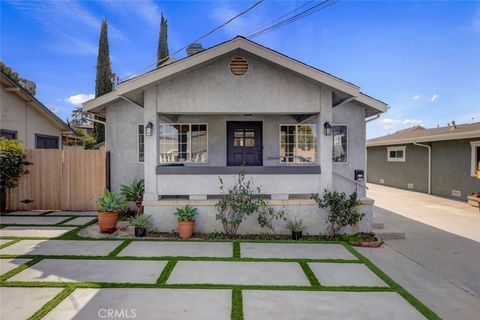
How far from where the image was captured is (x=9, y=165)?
27.7 feet

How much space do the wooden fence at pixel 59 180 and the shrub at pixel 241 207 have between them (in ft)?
15.9

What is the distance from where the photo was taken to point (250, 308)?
362 cm

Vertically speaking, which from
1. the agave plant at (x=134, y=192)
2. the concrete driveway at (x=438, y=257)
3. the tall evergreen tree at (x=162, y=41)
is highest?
the tall evergreen tree at (x=162, y=41)

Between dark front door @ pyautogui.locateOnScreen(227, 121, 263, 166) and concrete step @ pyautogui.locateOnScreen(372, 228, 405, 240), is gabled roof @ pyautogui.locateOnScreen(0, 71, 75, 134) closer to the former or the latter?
dark front door @ pyautogui.locateOnScreen(227, 121, 263, 166)

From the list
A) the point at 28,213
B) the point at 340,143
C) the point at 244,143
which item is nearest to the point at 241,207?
Answer: the point at 244,143

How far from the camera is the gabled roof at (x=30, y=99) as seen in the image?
11.0 metres

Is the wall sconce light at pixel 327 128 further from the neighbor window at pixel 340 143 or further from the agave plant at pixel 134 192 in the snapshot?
the agave plant at pixel 134 192

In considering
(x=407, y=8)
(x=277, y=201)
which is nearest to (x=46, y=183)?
(x=277, y=201)

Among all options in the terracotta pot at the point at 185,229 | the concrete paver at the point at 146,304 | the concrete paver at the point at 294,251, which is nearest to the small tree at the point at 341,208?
the concrete paver at the point at 294,251

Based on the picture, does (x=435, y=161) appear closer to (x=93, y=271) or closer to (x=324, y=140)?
(x=324, y=140)

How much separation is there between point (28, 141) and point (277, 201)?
12049 mm

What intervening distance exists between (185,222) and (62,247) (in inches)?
103

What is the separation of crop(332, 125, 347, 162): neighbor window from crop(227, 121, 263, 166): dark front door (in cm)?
272

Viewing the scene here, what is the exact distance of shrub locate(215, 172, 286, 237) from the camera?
6.66 m
